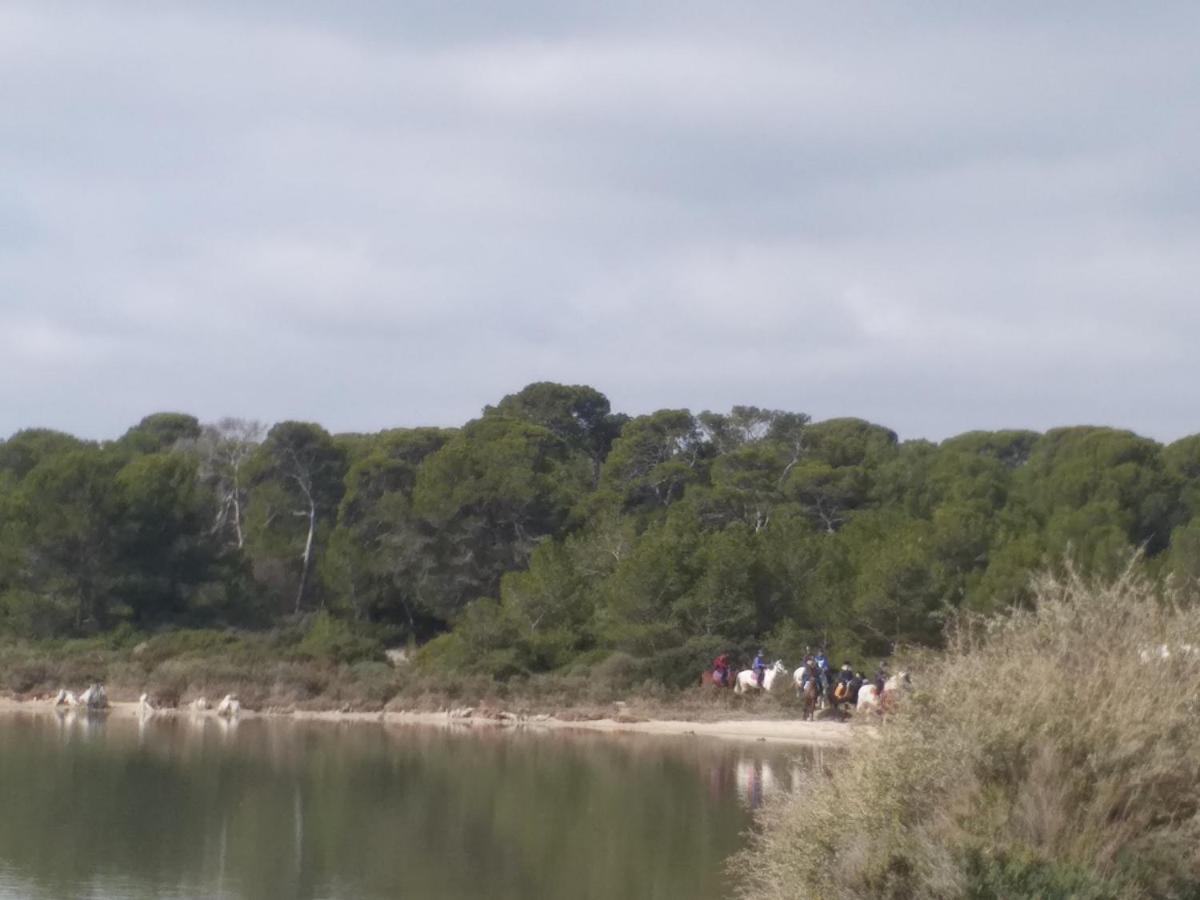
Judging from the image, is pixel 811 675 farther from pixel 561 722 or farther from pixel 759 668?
pixel 561 722

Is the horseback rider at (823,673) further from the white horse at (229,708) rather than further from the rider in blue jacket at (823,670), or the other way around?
the white horse at (229,708)

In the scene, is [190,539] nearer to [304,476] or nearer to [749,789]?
[304,476]

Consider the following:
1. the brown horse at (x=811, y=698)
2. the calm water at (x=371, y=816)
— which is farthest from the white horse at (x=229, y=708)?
the brown horse at (x=811, y=698)

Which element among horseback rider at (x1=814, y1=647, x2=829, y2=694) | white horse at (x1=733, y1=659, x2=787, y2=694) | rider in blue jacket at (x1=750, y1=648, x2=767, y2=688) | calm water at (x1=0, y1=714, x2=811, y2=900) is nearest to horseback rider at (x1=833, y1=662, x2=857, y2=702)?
horseback rider at (x1=814, y1=647, x2=829, y2=694)

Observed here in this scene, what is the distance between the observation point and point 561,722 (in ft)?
133

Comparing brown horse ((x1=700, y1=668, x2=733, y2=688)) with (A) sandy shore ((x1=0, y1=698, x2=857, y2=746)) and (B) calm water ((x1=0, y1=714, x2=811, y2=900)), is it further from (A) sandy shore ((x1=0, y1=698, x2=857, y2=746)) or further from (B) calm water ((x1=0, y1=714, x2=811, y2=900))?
(B) calm water ((x1=0, y1=714, x2=811, y2=900))

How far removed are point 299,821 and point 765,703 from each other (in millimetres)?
17836

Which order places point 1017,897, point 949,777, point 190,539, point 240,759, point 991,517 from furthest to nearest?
point 190,539, point 991,517, point 240,759, point 949,777, point 1017,897

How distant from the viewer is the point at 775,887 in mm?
12875

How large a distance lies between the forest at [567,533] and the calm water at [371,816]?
8810 mm

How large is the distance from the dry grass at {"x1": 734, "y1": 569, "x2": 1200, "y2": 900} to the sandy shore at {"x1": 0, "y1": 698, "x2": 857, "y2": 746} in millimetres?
18715

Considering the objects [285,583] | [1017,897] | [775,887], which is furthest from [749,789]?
[285,583]

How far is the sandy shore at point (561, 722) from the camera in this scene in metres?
35.2

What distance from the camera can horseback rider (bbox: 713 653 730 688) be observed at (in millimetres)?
40469
